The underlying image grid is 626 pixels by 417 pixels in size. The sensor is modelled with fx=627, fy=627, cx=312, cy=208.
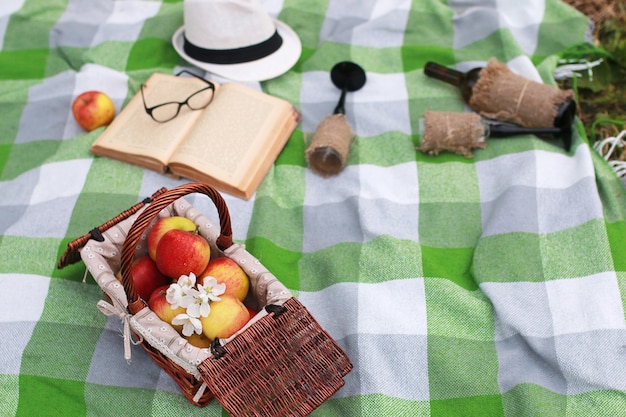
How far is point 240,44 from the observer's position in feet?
5.30

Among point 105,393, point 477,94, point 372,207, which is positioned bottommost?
Answer: point 105,393

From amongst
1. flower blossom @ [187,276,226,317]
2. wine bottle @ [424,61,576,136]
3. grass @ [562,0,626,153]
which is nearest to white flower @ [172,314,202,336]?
flower blossom @ [187,276,226,317]

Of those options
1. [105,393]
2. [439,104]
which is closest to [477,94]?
[439,104]

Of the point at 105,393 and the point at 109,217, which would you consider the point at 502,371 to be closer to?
the point at 105,393

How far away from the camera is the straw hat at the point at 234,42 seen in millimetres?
1555

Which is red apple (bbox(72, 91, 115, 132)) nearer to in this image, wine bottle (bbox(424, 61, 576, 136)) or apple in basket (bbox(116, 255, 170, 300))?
apple in basket (bbox(116, 255, 170, 300))

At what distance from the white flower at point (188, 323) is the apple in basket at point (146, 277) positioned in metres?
0.15

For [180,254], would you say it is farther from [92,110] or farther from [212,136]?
[92,110]

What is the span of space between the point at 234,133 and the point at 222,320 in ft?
1.93

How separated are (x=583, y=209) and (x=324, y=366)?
0.70 m

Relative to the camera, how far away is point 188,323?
0.97 m

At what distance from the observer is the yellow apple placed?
0.99 m

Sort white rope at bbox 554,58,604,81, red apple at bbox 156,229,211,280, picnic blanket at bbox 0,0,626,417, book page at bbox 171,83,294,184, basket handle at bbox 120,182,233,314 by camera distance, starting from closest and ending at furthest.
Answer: basket handle at bbox 120,182,233,314 < red apple at bbox 156,229,211,280 < picnic blanket at bbox 0,0,626,417 < book page at bbox 171,83,294,184 < white rope at bbox 554,58,604,81

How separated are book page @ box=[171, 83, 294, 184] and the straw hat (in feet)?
0.35
